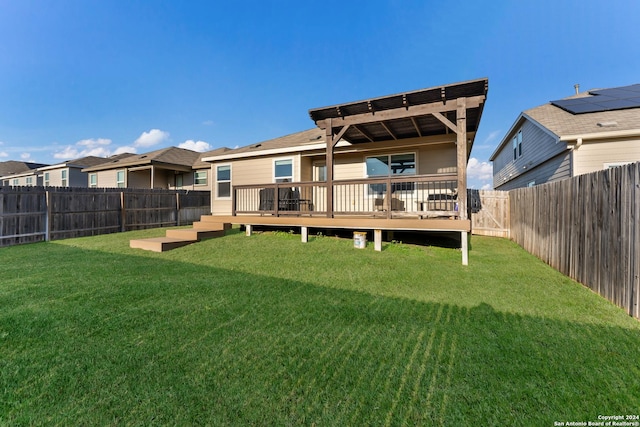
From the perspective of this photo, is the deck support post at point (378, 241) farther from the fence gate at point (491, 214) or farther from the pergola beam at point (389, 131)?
the fence gate at point (491, 214)

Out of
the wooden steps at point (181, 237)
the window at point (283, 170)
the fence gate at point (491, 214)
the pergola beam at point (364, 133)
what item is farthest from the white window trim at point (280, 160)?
the fence gate at point (491, 214)

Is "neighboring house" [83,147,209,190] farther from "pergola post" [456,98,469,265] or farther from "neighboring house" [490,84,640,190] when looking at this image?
"neighboring house" [490,84,640,190]

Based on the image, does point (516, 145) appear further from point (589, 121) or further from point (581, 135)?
point (581, 135)

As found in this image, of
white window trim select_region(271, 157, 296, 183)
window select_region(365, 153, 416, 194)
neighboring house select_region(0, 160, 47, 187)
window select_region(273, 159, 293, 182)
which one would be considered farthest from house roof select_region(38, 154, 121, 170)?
window select_region(365, 153, 416, 194)

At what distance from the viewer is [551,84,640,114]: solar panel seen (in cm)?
932

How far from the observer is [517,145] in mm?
14594

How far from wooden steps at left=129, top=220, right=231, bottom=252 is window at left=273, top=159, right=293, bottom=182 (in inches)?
107

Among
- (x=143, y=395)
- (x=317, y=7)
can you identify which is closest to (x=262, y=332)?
(x=143, y=395)

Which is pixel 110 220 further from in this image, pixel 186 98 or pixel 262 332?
pixel 262 332

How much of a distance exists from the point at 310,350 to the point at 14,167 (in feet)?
132

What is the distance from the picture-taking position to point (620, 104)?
9.36 metres

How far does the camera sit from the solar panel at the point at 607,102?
932cm

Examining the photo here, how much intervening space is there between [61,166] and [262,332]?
2553 cm

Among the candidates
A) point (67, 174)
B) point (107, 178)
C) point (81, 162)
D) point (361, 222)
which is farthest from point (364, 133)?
point (81, 162)
